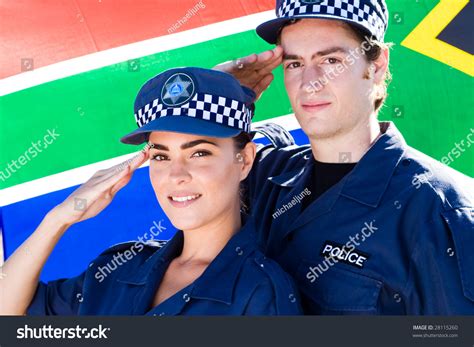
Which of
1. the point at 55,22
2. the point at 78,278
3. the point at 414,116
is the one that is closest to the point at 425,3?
the point at 414,116

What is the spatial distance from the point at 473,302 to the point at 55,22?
7.38 ft

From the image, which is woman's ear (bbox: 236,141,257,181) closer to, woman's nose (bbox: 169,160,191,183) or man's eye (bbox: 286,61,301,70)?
woman's nose (bbox: 169,160,191,183)

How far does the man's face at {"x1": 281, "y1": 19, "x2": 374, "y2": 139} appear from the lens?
2.63 metres

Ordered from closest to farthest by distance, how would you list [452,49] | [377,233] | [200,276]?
[200,276], [377,233], [452,49]

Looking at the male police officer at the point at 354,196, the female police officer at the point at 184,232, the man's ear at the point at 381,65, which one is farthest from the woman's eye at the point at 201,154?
the man's ear at the point at 381,65

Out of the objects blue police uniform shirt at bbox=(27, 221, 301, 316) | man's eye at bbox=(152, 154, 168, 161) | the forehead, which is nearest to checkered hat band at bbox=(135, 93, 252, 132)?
man's eye at bbox=(152, 154, 168, 161)

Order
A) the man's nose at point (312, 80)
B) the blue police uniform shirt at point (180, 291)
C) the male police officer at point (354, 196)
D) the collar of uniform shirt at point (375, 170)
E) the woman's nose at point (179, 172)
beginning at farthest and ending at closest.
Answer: the man's nose at point (312, 80) < the collar of uniform shirt at point (375, 170) < the male police officer at point (354, 196) < the woman's nose at point (179, 172) < the blue police uniform shirt at point (180, 291)

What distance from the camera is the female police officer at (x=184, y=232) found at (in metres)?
2.18

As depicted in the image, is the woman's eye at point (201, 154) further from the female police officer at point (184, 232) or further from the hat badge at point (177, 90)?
the hat badge at point (177, 90)

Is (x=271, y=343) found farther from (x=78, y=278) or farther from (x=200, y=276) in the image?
(x=78, y=278)

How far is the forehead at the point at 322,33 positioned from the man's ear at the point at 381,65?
158 millimetres

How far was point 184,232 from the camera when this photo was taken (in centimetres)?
241

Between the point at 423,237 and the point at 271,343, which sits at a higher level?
the point at 423,237

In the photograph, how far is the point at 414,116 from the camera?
336 cm
